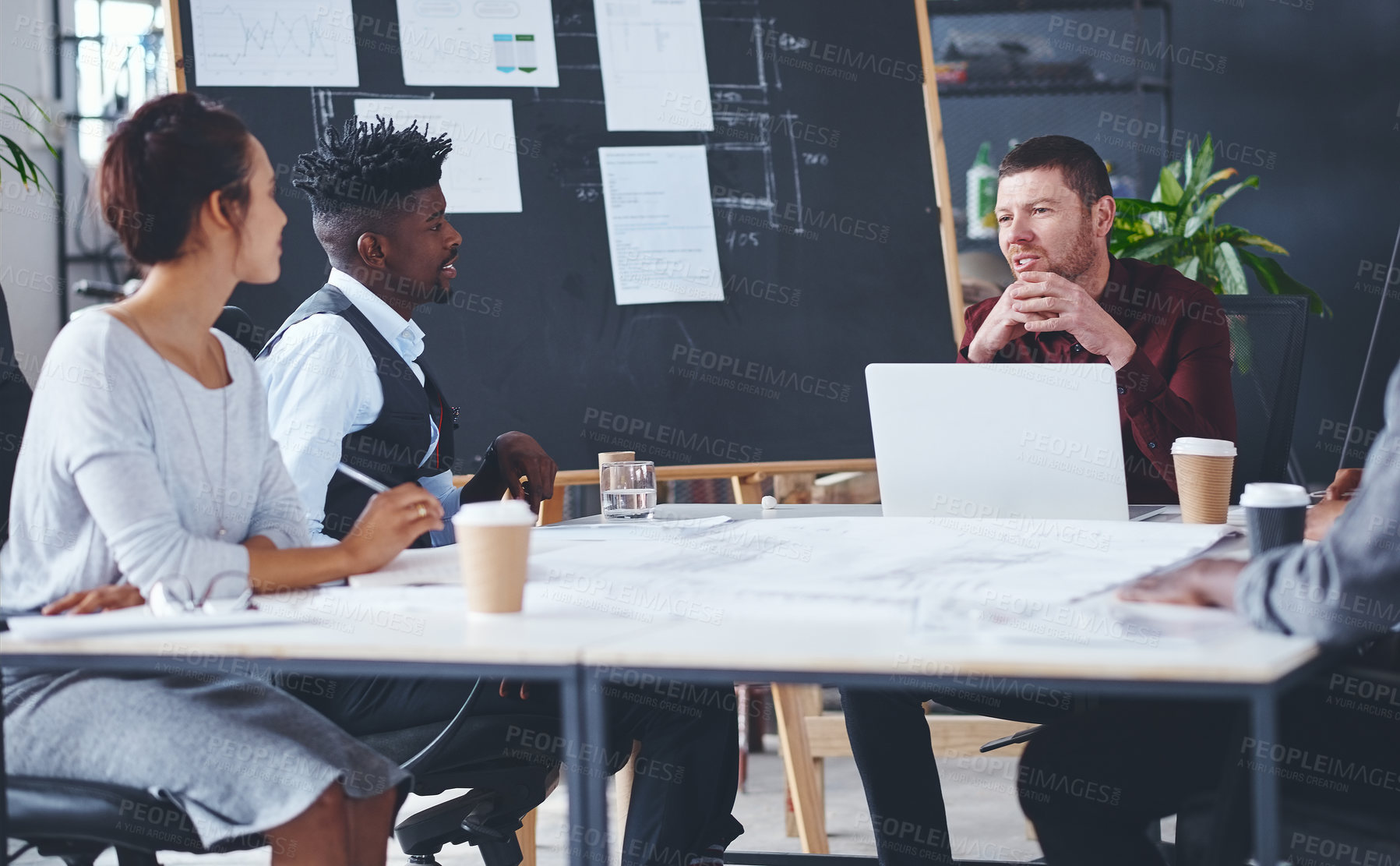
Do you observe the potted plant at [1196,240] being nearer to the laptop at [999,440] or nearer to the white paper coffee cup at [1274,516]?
the laptop at [999,440]

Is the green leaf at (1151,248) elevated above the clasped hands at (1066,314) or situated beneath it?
elevated above

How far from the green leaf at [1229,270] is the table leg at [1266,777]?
93.7 inches

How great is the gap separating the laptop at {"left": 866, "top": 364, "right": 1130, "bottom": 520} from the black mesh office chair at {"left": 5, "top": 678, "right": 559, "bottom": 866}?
1.92 feet

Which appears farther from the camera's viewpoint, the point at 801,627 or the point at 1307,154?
the point at 1307,154

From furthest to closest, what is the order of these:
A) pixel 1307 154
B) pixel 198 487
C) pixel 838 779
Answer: pixel 1307 154 → pixel 838 779 → pixel 198 487

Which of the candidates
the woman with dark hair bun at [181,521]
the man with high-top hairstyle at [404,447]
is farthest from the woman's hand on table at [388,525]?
the man with high-top hairstyle at [404,447]

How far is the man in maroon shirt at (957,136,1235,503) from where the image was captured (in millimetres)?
1918

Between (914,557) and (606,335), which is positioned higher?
(606,335)

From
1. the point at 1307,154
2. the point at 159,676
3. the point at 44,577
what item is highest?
the point at 1307,154

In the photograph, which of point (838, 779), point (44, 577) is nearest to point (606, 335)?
point (838, 779)

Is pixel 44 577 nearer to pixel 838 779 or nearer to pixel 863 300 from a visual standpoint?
→ pixel 863 300

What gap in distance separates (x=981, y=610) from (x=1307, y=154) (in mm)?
3050

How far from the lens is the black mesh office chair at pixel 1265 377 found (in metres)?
2.16

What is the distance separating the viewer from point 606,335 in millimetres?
2725
